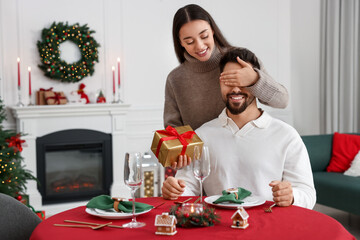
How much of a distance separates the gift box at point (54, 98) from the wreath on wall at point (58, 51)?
7.0 inches

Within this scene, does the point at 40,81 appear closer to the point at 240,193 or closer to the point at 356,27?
the point at 356,27

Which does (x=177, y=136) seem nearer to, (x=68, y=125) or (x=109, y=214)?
(x=109, y=214)

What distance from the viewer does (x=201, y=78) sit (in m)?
2.49

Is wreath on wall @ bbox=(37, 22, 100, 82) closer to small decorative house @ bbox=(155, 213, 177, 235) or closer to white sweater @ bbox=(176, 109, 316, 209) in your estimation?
white sweater @ bbox=(176, 109, 316, 209)

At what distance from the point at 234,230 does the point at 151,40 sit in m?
4.31

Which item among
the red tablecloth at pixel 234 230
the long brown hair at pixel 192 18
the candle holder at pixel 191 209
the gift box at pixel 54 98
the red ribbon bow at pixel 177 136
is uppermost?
the long brown hair at pixel 192 18

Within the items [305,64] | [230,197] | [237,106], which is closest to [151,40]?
[305,64]

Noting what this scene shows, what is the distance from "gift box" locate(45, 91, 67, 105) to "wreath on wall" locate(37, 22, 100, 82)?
7.0 inches

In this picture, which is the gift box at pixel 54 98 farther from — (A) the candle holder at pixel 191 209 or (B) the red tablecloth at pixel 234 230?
(A) the candle holder at pixel 191 209

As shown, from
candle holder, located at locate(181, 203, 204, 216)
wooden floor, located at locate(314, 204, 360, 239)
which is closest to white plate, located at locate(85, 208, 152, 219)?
candle holder, located at locate(181, 203, 204, 216)

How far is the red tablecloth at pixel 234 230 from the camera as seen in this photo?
1441mm

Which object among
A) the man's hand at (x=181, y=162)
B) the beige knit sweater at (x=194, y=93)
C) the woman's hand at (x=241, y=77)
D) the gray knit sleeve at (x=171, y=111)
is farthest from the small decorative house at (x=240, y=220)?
the gray knit sleeve at (x=171, y=111)

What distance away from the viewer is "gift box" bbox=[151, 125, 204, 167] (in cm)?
192

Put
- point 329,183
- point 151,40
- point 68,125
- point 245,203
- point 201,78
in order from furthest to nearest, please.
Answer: point 151,40, point 68,125, point 329,183, point 201,78, point 245,203
